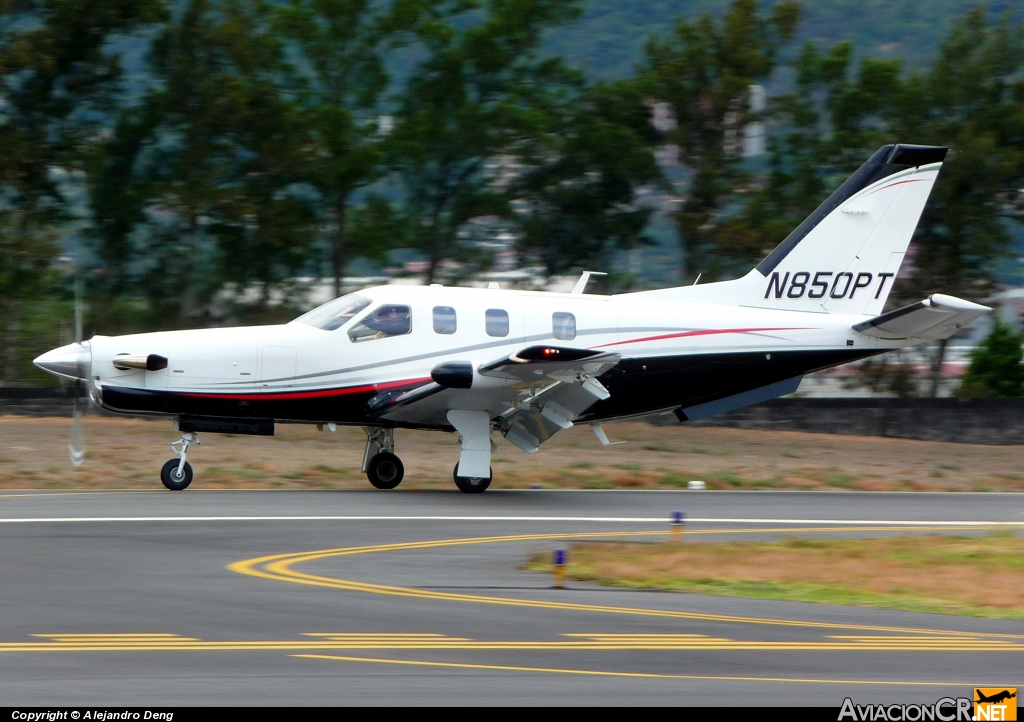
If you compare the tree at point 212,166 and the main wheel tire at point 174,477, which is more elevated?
the tree at point 212,166

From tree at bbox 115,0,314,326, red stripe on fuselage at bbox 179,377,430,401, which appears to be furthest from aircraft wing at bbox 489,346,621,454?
tree at bbox 115,0,314,326

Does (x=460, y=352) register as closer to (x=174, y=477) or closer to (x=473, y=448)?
(x=473, y=448)

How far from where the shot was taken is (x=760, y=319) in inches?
734

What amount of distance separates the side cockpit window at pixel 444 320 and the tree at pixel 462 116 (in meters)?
11.7

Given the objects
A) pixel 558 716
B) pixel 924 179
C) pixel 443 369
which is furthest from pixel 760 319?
pixel 558 716

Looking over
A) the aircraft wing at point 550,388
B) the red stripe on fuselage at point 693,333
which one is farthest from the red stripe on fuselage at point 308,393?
the red stripe on fuselage at point 693,333

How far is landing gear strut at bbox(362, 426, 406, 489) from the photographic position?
1812 cm

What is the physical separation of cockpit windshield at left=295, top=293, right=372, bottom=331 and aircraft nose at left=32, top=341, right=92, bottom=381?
288 centimetres

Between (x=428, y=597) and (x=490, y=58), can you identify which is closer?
(x=428, y=597)

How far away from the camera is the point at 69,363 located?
631 inches

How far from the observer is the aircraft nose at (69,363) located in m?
16.0

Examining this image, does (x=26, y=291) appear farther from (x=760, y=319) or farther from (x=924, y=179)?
(x=924, y=179)

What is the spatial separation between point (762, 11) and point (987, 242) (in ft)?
26.6

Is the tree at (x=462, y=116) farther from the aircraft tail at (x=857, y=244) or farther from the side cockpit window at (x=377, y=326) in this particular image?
the side cockpit window at (x=377, y=326)
